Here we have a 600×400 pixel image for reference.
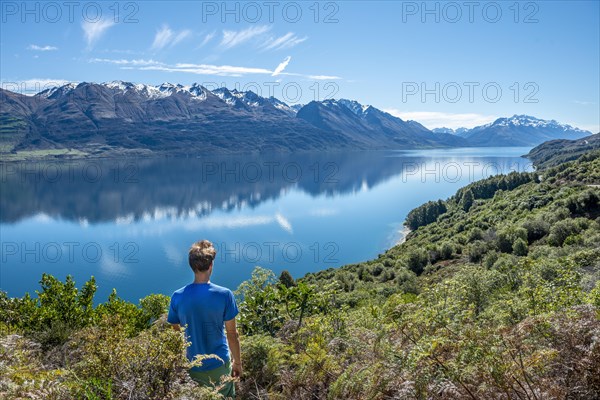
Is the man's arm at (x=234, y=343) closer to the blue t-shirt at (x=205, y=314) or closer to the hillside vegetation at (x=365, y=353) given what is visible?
the blue t-shirt at (x=205, y=314)

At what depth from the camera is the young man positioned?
15.2 ft

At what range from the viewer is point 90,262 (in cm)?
5959

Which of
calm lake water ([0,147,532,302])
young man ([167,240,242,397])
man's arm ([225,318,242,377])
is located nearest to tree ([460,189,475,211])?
calm lake water ([0,147,532,302])

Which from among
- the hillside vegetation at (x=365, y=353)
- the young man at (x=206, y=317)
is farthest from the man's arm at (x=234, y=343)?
the hillside vegetation at (x=365, y=353)

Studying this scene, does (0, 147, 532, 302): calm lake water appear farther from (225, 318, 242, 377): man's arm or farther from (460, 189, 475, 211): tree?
(225, 318, 242, 377): man's arm

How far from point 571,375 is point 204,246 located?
4.12 metres

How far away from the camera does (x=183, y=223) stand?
8725 centimetres

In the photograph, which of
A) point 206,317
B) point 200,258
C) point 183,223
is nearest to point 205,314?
point 206,317

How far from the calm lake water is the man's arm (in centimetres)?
4549

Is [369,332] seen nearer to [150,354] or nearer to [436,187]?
[150,354]

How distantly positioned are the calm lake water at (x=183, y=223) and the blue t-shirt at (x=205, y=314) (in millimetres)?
45677

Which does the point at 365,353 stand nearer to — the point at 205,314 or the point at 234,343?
the point at 234,343

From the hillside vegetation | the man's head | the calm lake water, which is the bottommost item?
the calm lake water

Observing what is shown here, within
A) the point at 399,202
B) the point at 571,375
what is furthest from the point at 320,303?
the point at 399,202
